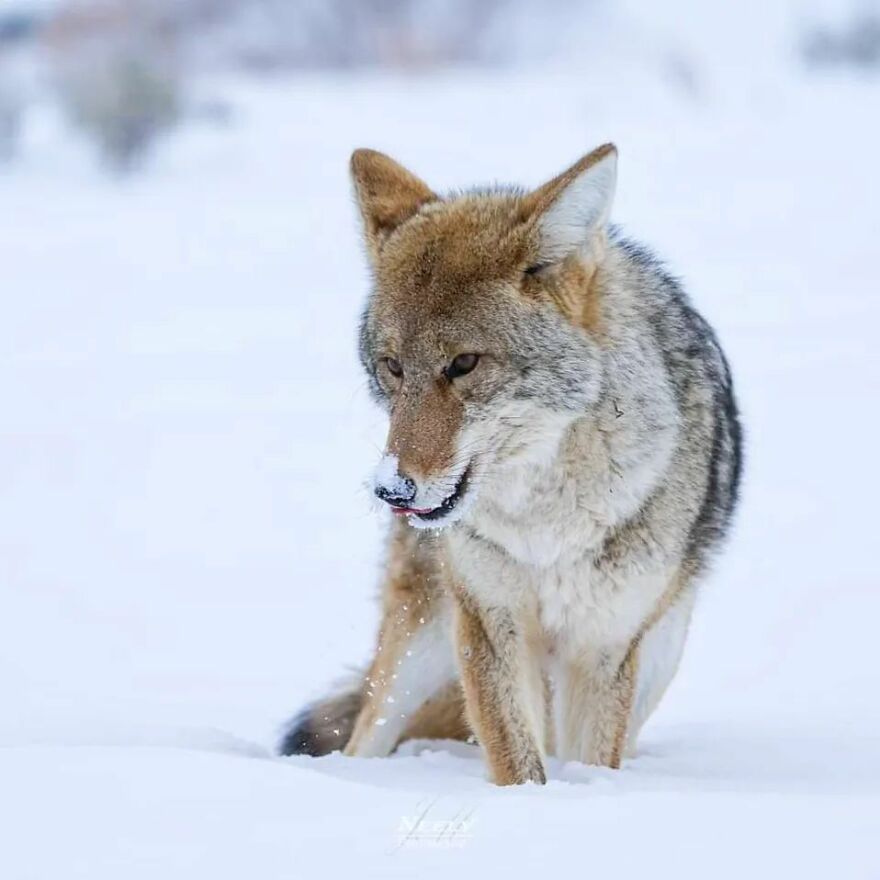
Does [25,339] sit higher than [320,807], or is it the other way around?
[25,339]

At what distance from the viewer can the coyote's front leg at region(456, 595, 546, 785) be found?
4.28 metres

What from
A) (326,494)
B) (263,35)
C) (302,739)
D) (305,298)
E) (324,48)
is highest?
(263,35)

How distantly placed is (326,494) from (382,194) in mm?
5695

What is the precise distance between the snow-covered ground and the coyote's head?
58cm

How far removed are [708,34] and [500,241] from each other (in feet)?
83.1

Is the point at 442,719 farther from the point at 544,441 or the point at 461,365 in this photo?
the point at 461,365

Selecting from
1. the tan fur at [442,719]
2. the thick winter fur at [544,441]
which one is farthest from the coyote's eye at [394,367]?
the tan fur at [442,719]

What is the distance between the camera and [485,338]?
3.86 metres

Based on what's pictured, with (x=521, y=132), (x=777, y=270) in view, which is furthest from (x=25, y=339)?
(x=521, y=132)

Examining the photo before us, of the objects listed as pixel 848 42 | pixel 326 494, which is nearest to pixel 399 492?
pixel 326 494

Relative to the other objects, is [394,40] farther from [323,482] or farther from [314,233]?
[323,482]

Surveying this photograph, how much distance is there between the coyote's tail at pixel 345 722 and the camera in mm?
5141

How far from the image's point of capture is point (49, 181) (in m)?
19.6

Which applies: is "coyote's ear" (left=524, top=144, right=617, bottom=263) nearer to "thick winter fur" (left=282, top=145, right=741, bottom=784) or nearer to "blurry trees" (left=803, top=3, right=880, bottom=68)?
"thick winter fur" (left=282, top=145, right=741, bottom=784)
